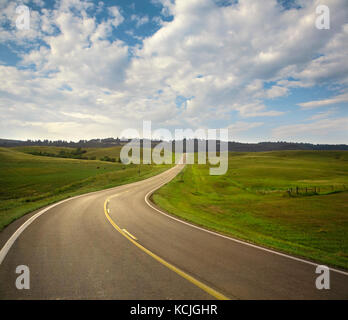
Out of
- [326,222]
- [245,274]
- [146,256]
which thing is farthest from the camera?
[326,222]

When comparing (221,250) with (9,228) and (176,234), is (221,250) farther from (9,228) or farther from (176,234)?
(9,228)

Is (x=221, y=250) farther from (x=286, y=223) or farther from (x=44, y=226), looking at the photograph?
(x=286, y=223)

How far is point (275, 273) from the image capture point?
20.3ft

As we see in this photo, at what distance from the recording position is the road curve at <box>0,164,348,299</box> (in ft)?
16.7

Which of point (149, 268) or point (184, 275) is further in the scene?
point (149, 268)

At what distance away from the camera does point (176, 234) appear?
1018cm

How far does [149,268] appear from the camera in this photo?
20.7 ft

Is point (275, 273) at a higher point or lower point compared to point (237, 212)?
higher

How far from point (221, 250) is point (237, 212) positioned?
1334 centimetres

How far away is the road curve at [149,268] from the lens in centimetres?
508
